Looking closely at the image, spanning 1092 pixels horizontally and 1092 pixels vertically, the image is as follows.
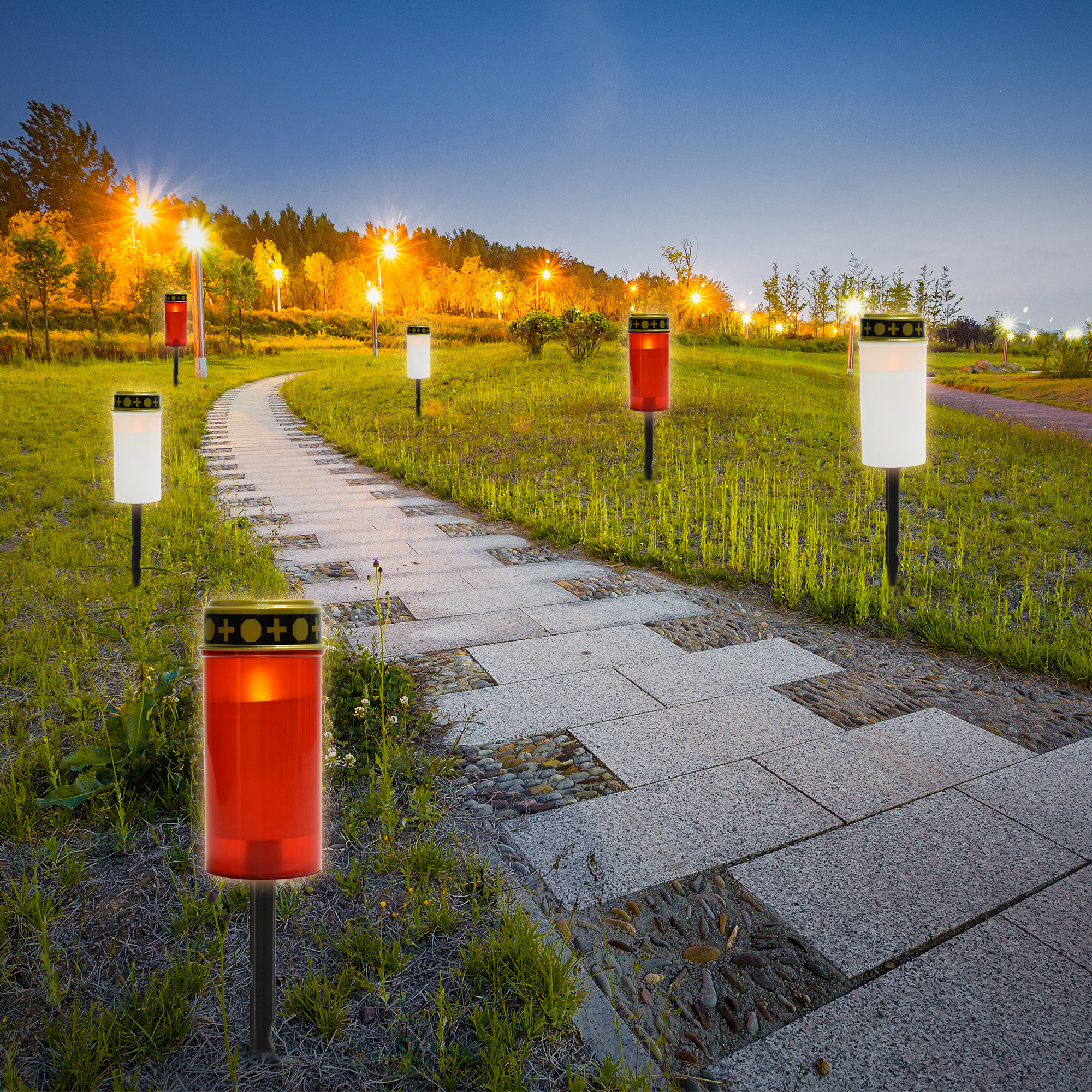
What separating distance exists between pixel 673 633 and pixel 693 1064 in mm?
2991

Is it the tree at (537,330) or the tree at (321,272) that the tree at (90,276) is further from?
the tree at (321,272)

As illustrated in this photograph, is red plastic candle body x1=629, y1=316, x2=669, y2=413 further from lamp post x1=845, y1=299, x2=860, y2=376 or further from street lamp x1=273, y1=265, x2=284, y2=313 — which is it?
street lamp x1=273, y1=265, x2=284, y2=313

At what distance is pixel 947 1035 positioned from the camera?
188 cm

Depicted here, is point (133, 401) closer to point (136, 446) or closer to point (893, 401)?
point (136, 446)

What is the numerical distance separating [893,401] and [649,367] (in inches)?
101

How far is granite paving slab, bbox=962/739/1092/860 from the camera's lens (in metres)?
2.74

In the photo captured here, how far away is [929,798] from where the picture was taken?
9.64ft

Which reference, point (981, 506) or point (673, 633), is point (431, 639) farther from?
point (981, 506)

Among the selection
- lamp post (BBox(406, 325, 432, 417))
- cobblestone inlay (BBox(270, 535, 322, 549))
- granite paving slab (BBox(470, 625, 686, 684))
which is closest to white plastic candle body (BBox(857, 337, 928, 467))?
granite paving slab (BBox(470, 625, 686, 684))

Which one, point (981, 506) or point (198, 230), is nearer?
point (981, 506)

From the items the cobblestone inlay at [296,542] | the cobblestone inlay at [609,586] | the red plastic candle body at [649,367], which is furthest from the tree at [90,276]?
the cobblestone inlay at [609,586]

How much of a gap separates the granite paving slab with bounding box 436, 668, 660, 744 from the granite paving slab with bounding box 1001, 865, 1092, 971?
1.68 m

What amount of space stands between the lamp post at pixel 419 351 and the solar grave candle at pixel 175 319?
30.4 ft

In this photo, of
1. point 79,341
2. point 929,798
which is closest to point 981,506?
point 929,798
